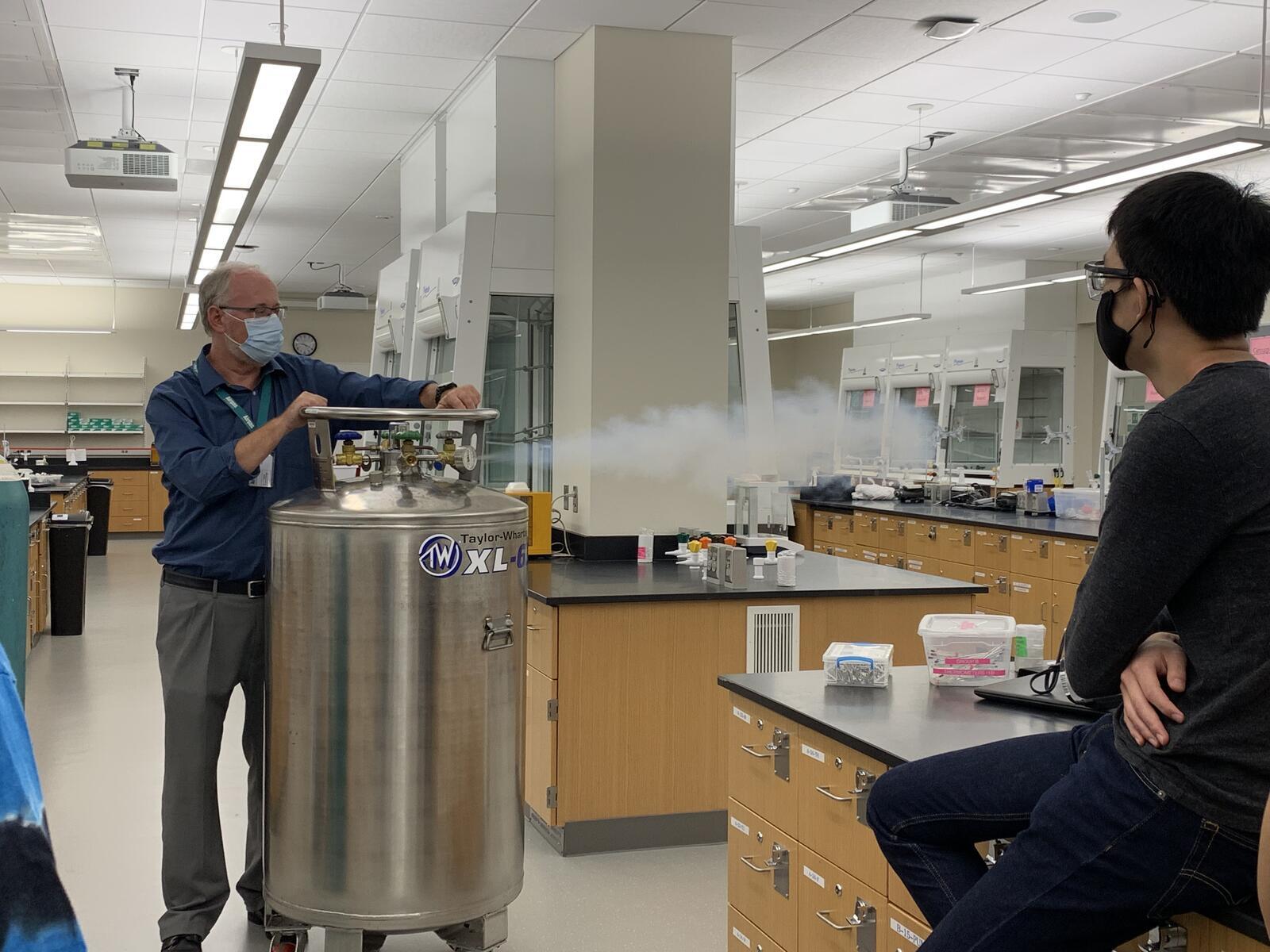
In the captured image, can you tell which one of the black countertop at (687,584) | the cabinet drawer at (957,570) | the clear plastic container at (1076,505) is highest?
the clear plastic container at (1076,505)

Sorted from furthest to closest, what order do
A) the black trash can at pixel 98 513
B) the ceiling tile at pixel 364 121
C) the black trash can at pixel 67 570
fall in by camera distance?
the black trash can at pixel 98 513, the black trash can at pixel 67 570, the ceiling tile at pixel 364 121

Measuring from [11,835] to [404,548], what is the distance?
1.91 m

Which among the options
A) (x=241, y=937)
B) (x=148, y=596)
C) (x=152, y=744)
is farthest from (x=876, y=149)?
(x=148, y=596)

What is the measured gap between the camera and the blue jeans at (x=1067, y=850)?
1.39 metres

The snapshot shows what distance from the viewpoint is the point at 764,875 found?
263cm

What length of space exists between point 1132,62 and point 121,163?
5.22 metres

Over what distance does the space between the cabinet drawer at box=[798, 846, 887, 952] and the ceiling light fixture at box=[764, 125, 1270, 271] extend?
3.33 metres

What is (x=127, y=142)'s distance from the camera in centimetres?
635

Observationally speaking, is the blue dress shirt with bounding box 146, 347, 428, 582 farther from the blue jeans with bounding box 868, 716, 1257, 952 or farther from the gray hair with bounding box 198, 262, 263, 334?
the blue jeans with bounding box 868, 716, 1257, 952

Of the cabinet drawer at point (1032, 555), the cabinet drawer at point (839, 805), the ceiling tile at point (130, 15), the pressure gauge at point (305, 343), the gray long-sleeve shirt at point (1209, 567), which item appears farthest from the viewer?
the pressure gauge at point (305, 343)

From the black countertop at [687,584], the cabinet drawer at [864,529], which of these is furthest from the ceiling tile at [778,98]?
the cabinet drawer at [864,529]

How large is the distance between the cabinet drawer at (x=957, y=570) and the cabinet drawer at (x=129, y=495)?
11123 mm

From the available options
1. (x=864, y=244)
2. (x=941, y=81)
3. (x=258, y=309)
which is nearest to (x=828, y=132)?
(x=864, y=244)

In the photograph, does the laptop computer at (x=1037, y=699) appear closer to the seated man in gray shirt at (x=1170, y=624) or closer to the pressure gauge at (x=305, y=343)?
the seated man in gray shirt at (x=1170, y=624)
